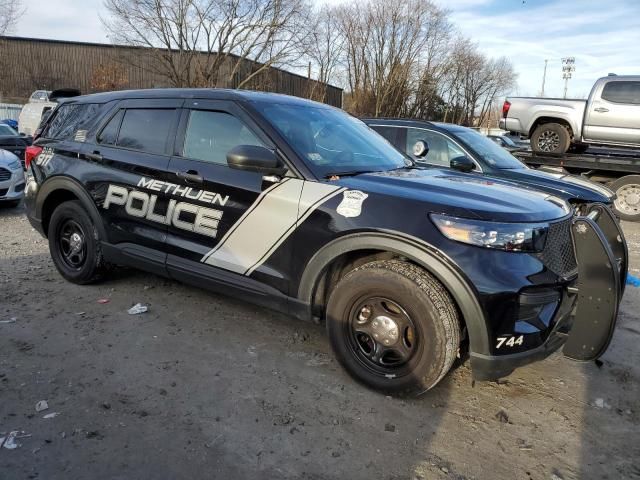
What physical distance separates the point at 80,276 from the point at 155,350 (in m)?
1.63

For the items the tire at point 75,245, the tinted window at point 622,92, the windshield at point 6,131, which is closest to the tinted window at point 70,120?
the tire at point 75,245

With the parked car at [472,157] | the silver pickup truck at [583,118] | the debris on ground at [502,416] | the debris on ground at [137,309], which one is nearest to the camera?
the debris on ground at [502,416]

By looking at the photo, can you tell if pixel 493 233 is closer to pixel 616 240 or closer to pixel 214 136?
pixel 616 240

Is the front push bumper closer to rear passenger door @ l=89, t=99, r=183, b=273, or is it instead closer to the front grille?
the front grille

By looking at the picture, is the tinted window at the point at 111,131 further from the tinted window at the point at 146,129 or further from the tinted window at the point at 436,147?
the tinted window at the point at 436,147

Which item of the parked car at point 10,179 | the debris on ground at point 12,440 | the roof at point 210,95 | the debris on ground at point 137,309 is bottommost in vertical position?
the debris on ground at point 12,440

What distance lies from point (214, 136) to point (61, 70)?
44551 millimetres

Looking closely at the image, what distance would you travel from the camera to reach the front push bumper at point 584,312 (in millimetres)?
2773

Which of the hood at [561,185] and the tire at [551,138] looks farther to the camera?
the tire at [551,138]

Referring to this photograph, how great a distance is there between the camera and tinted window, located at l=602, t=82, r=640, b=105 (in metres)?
10.8

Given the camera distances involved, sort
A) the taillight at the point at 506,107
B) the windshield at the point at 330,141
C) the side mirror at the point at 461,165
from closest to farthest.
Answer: the windshield at the point at 330,141
the side mirror at the point at 461,165
the taillight at the point at 506,107

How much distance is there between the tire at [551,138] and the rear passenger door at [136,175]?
9.69 m

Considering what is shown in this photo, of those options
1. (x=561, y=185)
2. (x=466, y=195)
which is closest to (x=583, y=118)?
(x=561, y=185)

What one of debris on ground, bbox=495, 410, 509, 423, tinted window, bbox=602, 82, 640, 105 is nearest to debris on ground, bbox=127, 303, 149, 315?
debris on ground, bbox=495, 410, 509, 423
